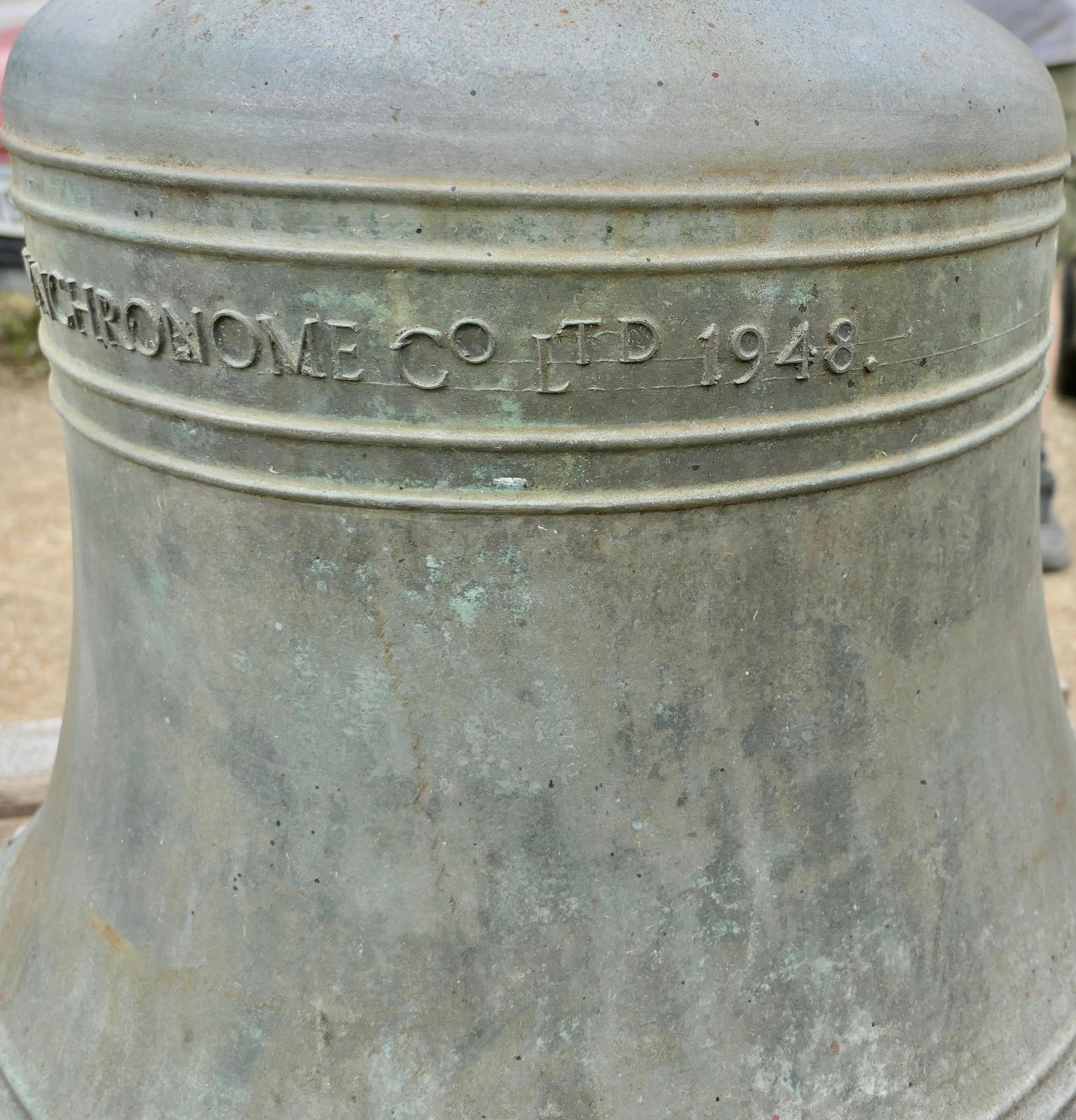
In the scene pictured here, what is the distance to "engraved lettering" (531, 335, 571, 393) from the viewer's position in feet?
3.36

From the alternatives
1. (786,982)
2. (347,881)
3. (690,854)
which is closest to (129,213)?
(347,881)

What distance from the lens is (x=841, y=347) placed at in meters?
1.08

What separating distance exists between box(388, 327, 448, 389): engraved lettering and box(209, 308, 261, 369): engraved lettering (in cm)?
12

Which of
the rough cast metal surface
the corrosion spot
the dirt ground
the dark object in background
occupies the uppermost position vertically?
the rough cast metal surface

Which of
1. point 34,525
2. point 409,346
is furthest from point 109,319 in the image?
point 34,525

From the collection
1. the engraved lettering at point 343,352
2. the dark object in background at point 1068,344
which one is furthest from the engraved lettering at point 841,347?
the dark object in background at point 1068,344

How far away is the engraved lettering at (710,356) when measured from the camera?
104cm

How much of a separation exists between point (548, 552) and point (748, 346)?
0.24 metres

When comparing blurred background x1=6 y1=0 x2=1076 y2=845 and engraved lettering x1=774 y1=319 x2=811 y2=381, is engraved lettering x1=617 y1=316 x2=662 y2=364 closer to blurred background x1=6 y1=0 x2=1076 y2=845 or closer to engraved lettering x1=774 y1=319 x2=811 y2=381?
engraved lettering x1=774 y1=319 x2=811 y2=381

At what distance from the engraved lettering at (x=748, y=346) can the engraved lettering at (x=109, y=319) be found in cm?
53

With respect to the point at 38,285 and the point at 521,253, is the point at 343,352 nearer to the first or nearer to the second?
the point at 521,253

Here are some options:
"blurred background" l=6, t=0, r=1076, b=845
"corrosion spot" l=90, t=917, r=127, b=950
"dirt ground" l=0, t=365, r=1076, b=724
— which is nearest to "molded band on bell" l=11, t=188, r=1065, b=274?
"blurred background" l=6, t=0, r=1076, b=845

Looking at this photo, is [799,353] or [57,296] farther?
[57,296]

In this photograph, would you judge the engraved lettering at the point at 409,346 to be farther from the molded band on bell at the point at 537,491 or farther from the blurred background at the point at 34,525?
the blurred background at the point at 34,525
